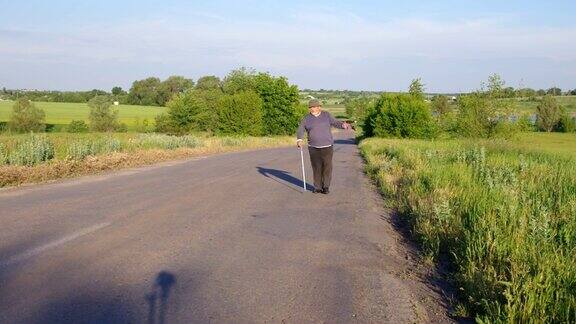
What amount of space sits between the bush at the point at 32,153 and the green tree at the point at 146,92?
116 meters

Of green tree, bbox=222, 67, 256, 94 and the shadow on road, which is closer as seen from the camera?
the shadow on road

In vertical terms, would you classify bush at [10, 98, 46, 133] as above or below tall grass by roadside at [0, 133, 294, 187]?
below

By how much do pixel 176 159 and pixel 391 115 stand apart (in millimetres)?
37238

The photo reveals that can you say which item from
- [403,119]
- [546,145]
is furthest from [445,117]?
[546,145]

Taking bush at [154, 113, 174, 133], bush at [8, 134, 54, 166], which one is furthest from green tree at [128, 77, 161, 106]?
bush at [8, 134, 54, 166]

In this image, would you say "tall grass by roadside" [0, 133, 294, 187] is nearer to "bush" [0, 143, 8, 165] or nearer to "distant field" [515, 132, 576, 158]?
"bush" [0, 143, 8, 165]

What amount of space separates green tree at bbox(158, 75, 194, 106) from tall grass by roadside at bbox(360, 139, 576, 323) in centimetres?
11923

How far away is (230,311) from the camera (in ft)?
16.0

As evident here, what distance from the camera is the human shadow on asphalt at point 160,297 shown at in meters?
4.67

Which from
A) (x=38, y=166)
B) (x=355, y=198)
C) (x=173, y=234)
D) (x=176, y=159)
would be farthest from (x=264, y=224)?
(x=176, y=159)

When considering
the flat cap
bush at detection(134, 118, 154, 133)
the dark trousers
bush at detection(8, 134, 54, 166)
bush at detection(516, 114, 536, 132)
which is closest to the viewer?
the dark trousers

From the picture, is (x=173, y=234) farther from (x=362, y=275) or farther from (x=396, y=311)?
(x=396, y=311)

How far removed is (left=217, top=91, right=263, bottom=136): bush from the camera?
56.4 m

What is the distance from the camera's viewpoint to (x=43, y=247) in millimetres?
7020
